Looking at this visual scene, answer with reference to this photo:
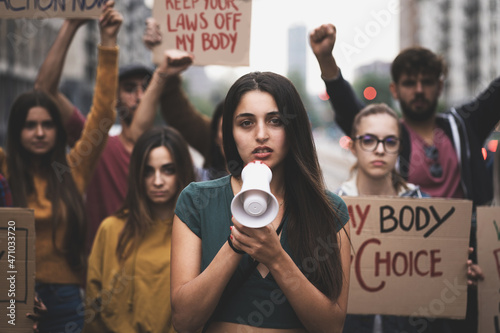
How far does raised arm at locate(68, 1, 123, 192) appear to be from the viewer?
3871 millimetres

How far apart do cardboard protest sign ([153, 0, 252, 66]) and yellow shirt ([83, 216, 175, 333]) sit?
143 cm

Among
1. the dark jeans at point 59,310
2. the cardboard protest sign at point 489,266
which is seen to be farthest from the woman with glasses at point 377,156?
the dark jeans at point 59,310

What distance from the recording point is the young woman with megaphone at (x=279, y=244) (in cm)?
212

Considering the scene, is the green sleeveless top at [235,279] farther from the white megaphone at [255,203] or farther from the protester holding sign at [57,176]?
the protester holding sign at [57,176]

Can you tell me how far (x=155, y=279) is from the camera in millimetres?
3350

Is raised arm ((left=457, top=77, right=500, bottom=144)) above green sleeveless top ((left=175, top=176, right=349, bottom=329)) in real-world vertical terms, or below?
above

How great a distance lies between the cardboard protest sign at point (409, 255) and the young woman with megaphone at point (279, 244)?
1.01 metres

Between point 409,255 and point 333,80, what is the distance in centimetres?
129

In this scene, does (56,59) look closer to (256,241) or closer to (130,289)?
(130,289)

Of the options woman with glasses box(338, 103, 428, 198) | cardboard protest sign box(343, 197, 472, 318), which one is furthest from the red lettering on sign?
woman with glasses box(338, 103, 428, 198)

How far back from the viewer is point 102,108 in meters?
3.95

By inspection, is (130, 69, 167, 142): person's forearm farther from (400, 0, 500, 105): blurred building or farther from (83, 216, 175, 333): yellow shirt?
(400, 0, 500, 105): blurred building

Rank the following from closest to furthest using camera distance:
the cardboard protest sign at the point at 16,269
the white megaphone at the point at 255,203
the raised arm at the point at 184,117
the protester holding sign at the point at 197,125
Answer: the white megaphone at the point at 255,203 → the cardboard protest sign at the point at 16,269 → the protester holding sign at the point at 197,125 → the raised arm at the point at 184,117

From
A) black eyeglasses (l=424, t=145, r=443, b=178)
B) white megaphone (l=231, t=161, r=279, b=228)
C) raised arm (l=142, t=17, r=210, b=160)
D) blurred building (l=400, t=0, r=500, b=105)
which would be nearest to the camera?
white megaphone (l=231, t=161, r=279, b=228)
